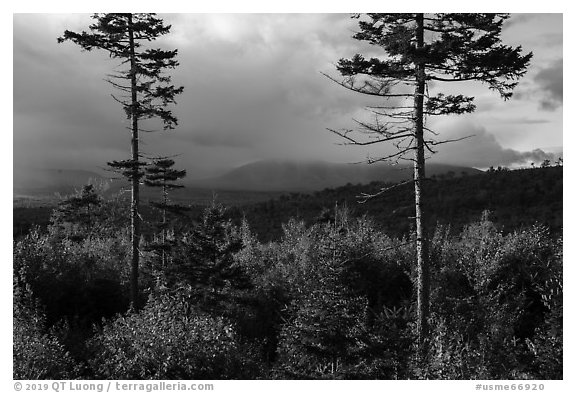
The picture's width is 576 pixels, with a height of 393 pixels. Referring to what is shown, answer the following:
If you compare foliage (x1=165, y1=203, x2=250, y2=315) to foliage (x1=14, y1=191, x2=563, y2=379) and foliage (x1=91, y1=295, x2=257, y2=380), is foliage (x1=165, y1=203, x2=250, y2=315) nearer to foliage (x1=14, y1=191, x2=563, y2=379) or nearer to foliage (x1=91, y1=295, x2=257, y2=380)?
foliage (x1=14, y1=191, x2=563, y2=379)

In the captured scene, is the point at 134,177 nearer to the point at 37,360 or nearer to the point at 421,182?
the point at 37,360

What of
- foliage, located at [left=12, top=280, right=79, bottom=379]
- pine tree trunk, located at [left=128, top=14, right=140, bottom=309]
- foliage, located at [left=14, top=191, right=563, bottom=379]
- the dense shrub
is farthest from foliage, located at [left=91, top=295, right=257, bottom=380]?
pine tree trunk, located at [left=128, top=14, right=140, bottom=309]

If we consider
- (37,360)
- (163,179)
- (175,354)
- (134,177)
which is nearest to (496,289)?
(175,354)

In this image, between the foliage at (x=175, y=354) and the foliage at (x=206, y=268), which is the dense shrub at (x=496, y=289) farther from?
the foliage at (x=206, y=268)

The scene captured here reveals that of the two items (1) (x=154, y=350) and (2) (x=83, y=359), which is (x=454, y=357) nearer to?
(1) (x=154, y=350)

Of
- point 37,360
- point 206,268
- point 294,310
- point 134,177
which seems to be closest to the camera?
point 37,360

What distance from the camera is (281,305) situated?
20.6 metres

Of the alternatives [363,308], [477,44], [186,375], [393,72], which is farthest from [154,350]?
[477,44]

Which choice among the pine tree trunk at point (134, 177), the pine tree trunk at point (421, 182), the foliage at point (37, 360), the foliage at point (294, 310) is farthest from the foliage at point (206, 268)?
the pine tree trunk at point (421, 182)

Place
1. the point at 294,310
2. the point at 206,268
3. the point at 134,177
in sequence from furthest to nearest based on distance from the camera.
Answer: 1. the point at 134,177
2. the point at 206,268
3. the point at 294,310

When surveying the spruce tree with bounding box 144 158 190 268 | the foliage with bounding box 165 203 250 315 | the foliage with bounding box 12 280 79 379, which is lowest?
the foliage with bounding box 12 280 79 379

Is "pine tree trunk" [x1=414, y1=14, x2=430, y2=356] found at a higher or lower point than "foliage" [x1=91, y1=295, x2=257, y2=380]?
higher

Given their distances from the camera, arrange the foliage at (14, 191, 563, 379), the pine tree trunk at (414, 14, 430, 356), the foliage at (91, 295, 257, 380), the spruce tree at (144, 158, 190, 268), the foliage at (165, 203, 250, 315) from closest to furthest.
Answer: the foliage at (91, 295, 257, 380), the foliage at (14, 191, 563, 379), the pine tree trunk at (414, 14, 430, 356), the foliage at (165, 203, 250, 315), the spruce tree at (144, 158, 190, 268)

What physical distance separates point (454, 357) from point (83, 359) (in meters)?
11.4
